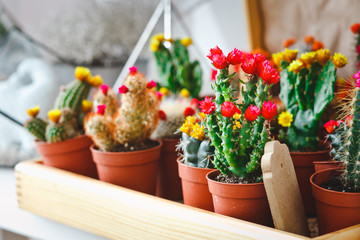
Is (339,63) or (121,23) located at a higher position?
(121,23)

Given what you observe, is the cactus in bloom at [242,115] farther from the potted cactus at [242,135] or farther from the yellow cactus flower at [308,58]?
the yellow cactus flower at [308,58]

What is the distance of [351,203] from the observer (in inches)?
20.6

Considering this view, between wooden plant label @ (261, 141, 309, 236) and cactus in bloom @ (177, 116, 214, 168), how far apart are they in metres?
0.14

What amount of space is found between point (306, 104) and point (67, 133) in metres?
0.56

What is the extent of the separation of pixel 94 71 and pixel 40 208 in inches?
26.6

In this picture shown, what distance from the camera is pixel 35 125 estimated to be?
907mm

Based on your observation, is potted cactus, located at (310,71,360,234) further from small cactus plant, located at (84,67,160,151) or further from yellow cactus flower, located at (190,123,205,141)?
small cactus plant, located at (84,67,160,151)

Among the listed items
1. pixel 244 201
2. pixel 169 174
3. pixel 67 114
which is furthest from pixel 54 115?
pixel 244 201

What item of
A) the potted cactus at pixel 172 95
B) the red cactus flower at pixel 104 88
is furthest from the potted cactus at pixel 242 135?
the red cactus flower at pixel 104 88

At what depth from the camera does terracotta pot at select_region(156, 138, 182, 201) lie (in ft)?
2.76

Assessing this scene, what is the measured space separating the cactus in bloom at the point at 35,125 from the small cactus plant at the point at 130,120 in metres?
0.16

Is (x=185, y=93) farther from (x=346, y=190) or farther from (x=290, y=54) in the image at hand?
(x=346, y=190)

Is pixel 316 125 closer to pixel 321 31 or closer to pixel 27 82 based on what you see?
pixel 321 31

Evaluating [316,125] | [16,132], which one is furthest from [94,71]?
[316,125]
